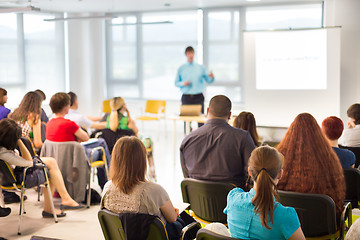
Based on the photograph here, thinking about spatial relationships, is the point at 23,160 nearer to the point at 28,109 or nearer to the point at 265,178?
the point at 28,109

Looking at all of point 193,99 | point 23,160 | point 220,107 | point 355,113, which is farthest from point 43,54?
point 220,107

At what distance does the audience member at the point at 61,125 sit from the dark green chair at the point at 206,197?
2.03 m

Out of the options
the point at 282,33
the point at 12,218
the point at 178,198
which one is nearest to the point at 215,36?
the point at 282,33

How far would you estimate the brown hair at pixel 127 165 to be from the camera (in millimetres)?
2541

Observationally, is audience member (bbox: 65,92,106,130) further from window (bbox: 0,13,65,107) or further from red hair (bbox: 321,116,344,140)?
window (bbox: 0,13,65,107)

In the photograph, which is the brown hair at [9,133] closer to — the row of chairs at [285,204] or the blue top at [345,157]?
the row of chairs at [285,204]

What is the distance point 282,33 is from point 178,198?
4.05 m

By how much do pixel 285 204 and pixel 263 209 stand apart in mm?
845

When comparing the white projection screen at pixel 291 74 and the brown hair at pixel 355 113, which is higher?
the white projection screen at pixel 291 74

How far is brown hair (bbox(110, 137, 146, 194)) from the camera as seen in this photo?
2.54 m

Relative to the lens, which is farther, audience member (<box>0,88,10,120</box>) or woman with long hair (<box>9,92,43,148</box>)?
audience member (<box>0,88,10,120</box>)

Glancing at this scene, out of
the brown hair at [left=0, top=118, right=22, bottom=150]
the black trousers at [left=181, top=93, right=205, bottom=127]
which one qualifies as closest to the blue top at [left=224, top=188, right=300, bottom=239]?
the brown hair at [left=0, top=118, right=22, bottom=150]

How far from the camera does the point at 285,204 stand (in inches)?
111

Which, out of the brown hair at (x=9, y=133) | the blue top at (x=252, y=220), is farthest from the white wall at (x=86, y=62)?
the blue top at (x=252, y=220)
